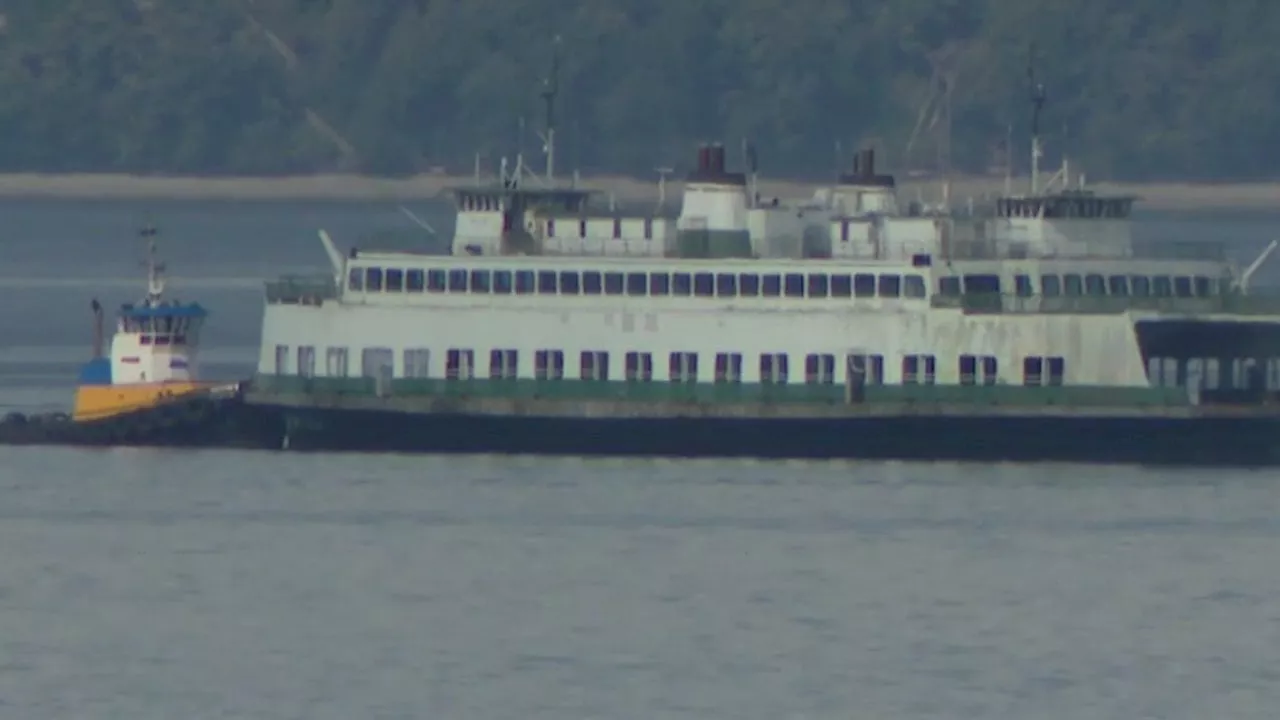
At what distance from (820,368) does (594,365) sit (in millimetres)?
4098

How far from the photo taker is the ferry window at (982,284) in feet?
268

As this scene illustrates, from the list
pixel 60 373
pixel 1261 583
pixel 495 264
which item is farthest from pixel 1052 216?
pixel 60 373

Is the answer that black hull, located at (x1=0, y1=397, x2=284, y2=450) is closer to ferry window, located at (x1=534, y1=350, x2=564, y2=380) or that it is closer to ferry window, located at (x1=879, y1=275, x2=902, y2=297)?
ferry window, located at (x1=534, y1=350, x2=564, y2=380)

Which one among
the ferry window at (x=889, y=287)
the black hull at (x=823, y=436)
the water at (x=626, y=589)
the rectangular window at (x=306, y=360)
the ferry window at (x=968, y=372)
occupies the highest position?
the ferry window at (x=889, y=287)

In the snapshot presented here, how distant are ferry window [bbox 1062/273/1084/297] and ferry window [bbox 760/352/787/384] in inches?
198

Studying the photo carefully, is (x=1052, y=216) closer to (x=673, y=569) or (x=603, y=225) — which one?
(x=603, y=225)

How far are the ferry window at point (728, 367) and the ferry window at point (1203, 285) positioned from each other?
8054 mm

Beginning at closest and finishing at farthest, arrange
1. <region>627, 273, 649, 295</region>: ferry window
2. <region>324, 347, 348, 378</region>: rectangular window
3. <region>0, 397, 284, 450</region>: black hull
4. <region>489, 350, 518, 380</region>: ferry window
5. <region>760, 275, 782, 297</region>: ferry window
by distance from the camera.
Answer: <region>760, 275, 782, 297</region>: ferry window < <region>627, 273, 649, 295</region>: ferry window < <region>489, 350, 518, 380</region>: ferry window < <region>0, 397, 284, 450</region>: black hull < <region>324, 347, 348, 378</region>: rectangular window

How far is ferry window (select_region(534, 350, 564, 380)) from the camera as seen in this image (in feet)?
273

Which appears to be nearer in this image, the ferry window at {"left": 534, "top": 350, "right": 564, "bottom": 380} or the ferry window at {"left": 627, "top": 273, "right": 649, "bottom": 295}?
the ferry window at {"left": 627, "top": 273, "right": 649, "bottom": 295}

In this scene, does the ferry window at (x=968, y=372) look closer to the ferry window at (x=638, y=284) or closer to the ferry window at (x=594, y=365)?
the ferry window at (x=638, y=284)

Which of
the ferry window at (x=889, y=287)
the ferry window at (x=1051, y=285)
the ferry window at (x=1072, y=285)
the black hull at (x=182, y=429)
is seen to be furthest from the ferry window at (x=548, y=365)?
the ferry window at (x=1072, y=285)

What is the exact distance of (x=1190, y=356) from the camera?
81000 mm

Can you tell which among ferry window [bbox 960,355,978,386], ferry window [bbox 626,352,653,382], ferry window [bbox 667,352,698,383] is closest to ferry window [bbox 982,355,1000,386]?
ferry window [bbox 960,355,978,386]
